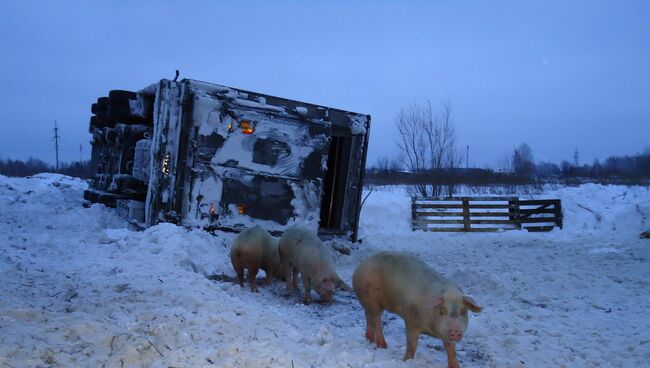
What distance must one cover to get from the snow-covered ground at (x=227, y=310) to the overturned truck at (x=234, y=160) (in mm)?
626

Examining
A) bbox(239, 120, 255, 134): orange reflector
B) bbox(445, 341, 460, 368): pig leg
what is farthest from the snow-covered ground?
bbox(239, 120, 255, 134): orange reflector

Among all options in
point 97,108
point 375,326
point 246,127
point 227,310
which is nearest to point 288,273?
point 227,310

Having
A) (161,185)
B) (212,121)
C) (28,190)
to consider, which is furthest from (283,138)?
(28,190)

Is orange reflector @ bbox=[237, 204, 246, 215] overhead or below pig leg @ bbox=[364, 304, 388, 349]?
overhead

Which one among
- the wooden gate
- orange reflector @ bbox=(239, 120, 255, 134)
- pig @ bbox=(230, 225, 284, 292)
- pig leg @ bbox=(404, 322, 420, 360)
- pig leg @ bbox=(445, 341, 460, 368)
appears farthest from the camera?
the wooden gate

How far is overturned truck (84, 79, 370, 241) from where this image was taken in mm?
9266

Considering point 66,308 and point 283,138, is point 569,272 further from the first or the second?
point 66,308

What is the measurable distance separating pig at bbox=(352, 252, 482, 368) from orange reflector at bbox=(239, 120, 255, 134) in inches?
199

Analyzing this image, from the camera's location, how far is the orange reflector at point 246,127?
9680 millimetres

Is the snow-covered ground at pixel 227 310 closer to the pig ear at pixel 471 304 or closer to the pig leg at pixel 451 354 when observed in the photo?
the pig leg at pixel 451 354

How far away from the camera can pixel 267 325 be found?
5191 mm

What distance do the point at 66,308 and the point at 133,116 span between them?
319 inches

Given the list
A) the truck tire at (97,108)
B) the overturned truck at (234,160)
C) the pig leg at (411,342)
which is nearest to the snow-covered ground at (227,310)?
the pig leg at (411,342)

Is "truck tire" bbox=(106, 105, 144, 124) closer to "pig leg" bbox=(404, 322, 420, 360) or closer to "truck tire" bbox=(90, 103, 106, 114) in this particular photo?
"truck tire" bbox=(90, 103, 106, 114)
